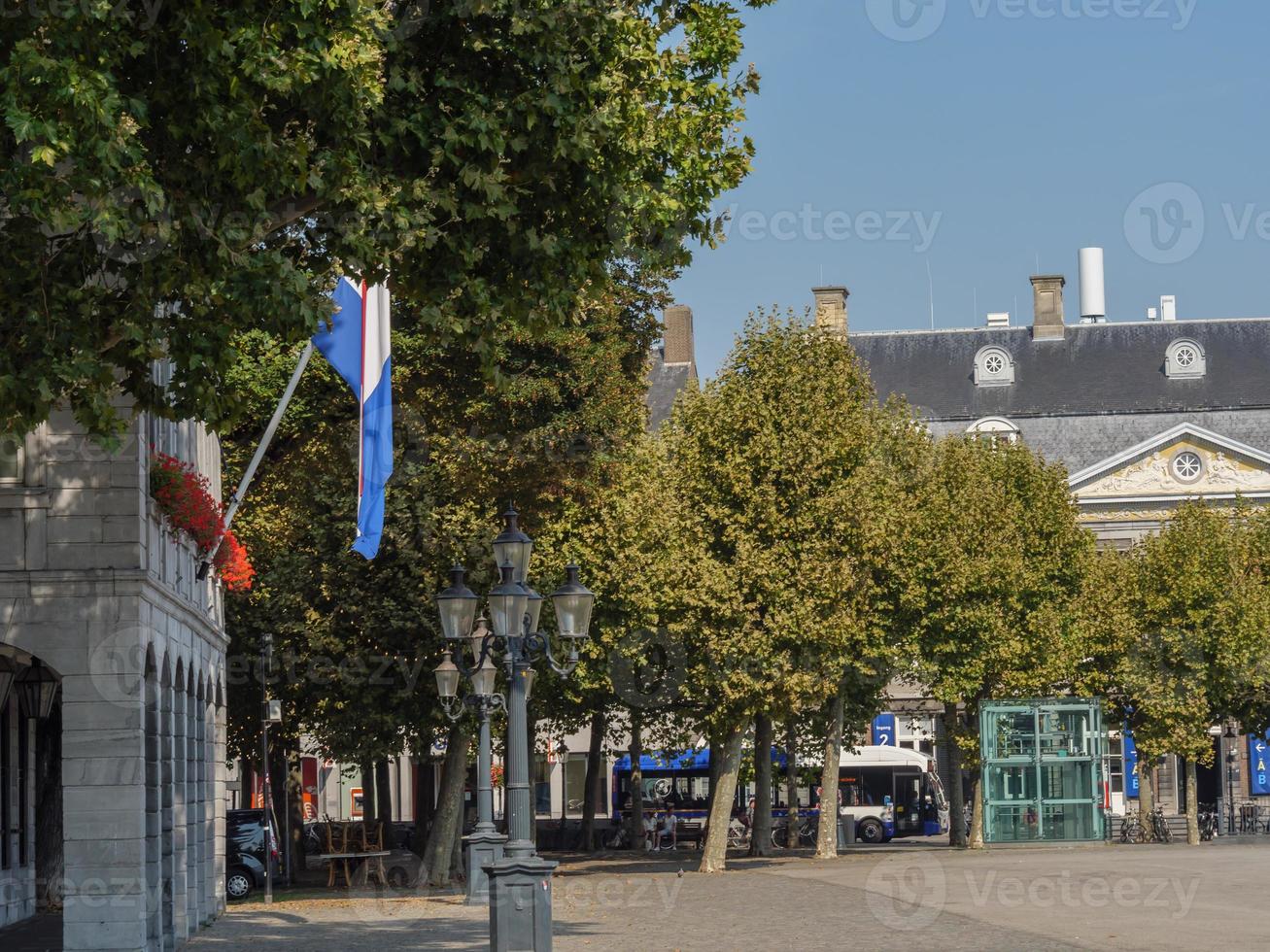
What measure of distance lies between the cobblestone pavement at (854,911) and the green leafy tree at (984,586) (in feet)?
23.6

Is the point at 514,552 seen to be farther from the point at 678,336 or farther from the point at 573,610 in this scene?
the point at 678,336

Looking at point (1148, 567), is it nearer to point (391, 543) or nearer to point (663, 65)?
point (391, 543)

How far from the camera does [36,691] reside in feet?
87.1

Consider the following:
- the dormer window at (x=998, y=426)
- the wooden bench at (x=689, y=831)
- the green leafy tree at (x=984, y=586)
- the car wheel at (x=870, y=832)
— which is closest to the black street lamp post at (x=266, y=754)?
the green leafy tree at (x=984, y=586)

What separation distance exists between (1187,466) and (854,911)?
49.5m

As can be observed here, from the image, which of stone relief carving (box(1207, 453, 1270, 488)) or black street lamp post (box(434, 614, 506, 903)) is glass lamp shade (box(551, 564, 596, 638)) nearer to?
black street lamp post (box(434, 614, 506, 903))

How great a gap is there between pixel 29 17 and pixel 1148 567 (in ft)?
149

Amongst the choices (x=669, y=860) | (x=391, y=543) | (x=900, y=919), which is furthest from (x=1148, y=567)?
(x=900, y=919)

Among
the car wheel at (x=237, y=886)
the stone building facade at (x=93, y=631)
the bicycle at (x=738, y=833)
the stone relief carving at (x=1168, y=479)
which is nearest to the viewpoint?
the stone building facade at (x=93, y=631)

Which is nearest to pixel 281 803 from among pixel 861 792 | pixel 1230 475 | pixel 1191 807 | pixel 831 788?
pixel 831 788

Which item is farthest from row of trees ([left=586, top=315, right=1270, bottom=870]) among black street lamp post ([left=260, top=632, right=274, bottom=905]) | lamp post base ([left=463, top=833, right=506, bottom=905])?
lamp post base ([left=463, top=833, right=506, bottom=905])

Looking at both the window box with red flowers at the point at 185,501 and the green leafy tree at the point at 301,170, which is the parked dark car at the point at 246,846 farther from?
the green leafy tree at the point at 301,170

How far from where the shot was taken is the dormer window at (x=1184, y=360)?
246ft

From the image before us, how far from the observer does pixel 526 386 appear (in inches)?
1185
